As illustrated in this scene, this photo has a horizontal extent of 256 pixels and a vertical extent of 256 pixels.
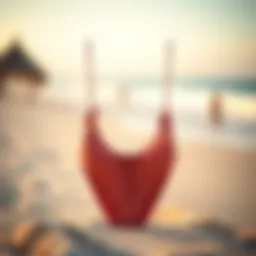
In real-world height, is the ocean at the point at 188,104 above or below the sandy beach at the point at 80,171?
above

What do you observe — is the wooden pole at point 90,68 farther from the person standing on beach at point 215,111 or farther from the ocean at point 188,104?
the person standing on beach at point 215,111

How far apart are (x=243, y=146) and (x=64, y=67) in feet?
1.67

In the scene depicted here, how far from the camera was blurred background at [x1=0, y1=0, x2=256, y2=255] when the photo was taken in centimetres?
132

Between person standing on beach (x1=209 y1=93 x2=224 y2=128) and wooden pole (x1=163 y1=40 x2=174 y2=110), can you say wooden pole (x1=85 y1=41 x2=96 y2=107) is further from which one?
person standing on beach (x1=209 y1=93 x2=224 y2=128)

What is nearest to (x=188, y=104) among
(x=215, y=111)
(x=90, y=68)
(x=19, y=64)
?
(x=215, y=111)

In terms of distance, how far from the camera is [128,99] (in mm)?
1334

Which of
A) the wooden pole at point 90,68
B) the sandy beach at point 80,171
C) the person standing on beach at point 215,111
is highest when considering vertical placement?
the wooden pole at point 90,68

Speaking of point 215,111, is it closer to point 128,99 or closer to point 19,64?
point 128,99

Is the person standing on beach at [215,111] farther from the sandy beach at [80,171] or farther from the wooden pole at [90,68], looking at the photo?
the wooden pole at [90,68]

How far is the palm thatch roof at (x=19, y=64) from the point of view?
4.37 feet

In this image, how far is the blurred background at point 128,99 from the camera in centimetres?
132

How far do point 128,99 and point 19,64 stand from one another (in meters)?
0.30

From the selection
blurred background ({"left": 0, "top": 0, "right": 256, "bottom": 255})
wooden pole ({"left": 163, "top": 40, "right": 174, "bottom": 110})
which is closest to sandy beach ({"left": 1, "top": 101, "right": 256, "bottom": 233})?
blurred background ({"left": 0, "top": 0, "right": 256, "bottom": 255})

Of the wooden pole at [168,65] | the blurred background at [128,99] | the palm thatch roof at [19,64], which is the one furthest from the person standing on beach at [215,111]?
the palm thatch roof at [19,64]
